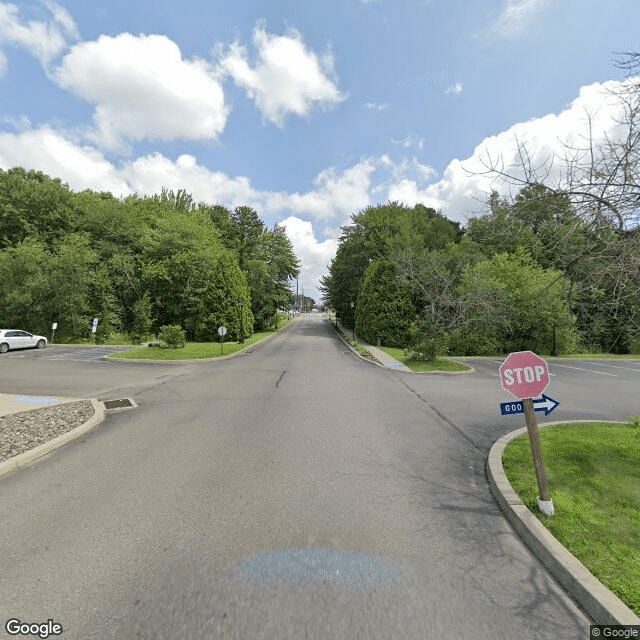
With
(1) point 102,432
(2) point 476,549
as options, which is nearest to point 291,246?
(1) point 102,432

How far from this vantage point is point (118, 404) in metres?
9.23

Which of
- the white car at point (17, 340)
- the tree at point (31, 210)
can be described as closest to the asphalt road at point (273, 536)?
the white car at point (17, 340)

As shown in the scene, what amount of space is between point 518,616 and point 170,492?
151 inches

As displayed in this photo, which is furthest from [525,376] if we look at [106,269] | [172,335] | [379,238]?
[379,238]

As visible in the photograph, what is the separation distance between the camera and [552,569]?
10.3ft

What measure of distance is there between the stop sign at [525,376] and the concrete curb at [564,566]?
4.08 feet

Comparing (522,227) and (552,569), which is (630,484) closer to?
(552,569)

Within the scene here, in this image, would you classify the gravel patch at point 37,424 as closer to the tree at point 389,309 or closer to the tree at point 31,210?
the tree at point 389,309

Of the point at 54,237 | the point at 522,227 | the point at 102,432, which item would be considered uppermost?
the point at 54,237

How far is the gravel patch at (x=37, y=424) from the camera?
238 inches

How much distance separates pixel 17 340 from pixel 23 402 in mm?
17029

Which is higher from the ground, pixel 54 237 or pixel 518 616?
pixel 54 237

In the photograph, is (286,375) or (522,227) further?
(286,375)

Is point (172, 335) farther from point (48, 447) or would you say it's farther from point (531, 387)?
point (531, 387)
